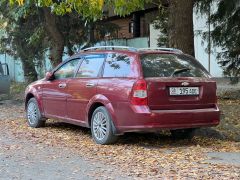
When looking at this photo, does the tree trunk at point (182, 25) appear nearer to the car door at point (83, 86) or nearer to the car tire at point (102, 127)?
the car door at point (83, 86)

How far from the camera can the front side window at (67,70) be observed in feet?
34.3

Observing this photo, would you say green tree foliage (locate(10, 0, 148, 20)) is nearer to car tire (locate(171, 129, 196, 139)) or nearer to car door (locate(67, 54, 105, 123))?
car door (locate(67, 54, 105, 123))

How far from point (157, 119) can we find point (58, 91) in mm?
2858

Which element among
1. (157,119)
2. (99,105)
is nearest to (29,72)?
(99,105)

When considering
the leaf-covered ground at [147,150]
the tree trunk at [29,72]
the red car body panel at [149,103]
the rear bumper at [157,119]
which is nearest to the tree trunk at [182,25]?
the leaf-covered ground at [147,150]

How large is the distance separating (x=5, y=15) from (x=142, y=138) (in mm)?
10823

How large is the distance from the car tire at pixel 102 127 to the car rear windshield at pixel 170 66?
1.08m

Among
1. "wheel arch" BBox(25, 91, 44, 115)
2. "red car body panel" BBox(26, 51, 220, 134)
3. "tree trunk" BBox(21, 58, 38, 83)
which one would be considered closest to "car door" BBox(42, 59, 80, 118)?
"wheel arch" BBox(25, 91, 44, 115)

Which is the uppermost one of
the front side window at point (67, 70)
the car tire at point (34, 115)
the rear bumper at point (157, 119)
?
the front side window at point (67, 70)

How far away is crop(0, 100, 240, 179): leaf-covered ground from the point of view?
6.98 m

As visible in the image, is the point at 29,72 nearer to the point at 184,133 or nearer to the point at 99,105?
the point at 99,105

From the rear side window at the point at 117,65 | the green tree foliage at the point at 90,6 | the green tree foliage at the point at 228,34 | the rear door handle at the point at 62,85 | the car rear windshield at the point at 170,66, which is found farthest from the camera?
the green tree foliage at the point at 228,34

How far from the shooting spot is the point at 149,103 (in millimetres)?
8531

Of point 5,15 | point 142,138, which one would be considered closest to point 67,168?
point 142,138
